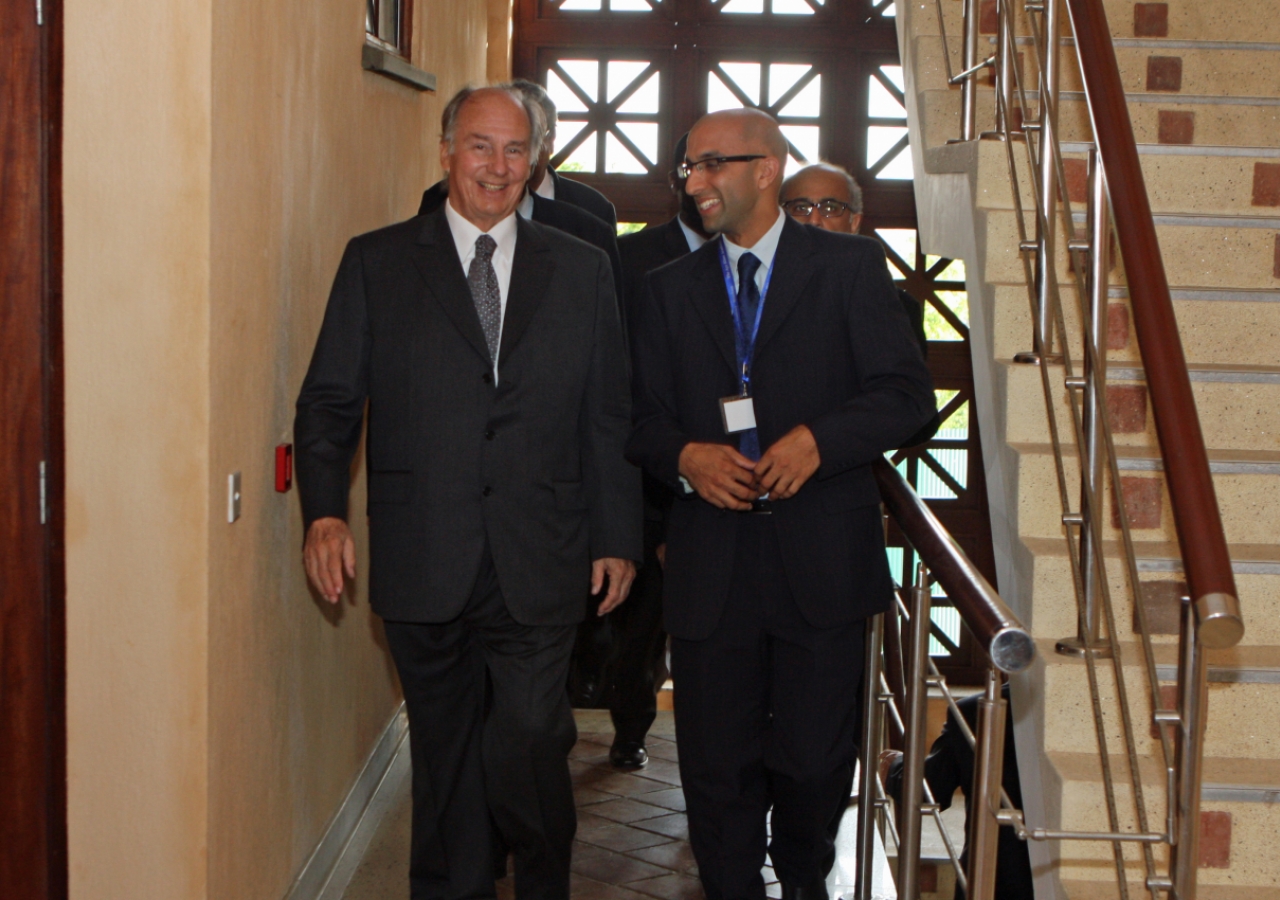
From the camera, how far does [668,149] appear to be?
911cm

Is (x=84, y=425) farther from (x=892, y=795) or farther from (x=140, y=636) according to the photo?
(x=892, y=795)

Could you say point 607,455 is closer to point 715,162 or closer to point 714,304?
point 714,304

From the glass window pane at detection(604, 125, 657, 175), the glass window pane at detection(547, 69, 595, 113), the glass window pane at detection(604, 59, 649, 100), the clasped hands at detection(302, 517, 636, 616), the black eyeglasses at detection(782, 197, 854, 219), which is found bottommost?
the clasped hands at detection(302, 517, 636, 616)

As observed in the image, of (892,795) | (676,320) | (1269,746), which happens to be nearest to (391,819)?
(892,795)

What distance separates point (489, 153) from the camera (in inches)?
114

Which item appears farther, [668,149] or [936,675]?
[668,149]

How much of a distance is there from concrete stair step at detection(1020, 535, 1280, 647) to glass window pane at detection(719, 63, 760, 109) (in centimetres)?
660

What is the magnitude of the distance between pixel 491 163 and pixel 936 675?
1.34m

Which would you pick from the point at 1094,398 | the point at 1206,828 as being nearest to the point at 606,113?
the point at 1094,398

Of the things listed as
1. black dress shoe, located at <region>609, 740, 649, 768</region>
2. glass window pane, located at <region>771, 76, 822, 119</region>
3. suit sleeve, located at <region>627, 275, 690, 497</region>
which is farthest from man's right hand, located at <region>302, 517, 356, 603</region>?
glass window pane, located at <region>771, 76, 822, 119</region>

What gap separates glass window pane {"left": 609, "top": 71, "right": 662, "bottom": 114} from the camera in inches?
→ 356

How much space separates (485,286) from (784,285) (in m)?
0.62

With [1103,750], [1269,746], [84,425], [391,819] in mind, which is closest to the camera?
[1103,750]

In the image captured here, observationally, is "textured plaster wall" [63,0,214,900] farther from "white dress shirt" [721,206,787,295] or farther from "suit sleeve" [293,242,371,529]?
"white dress shirt" [721,206,787,295]
